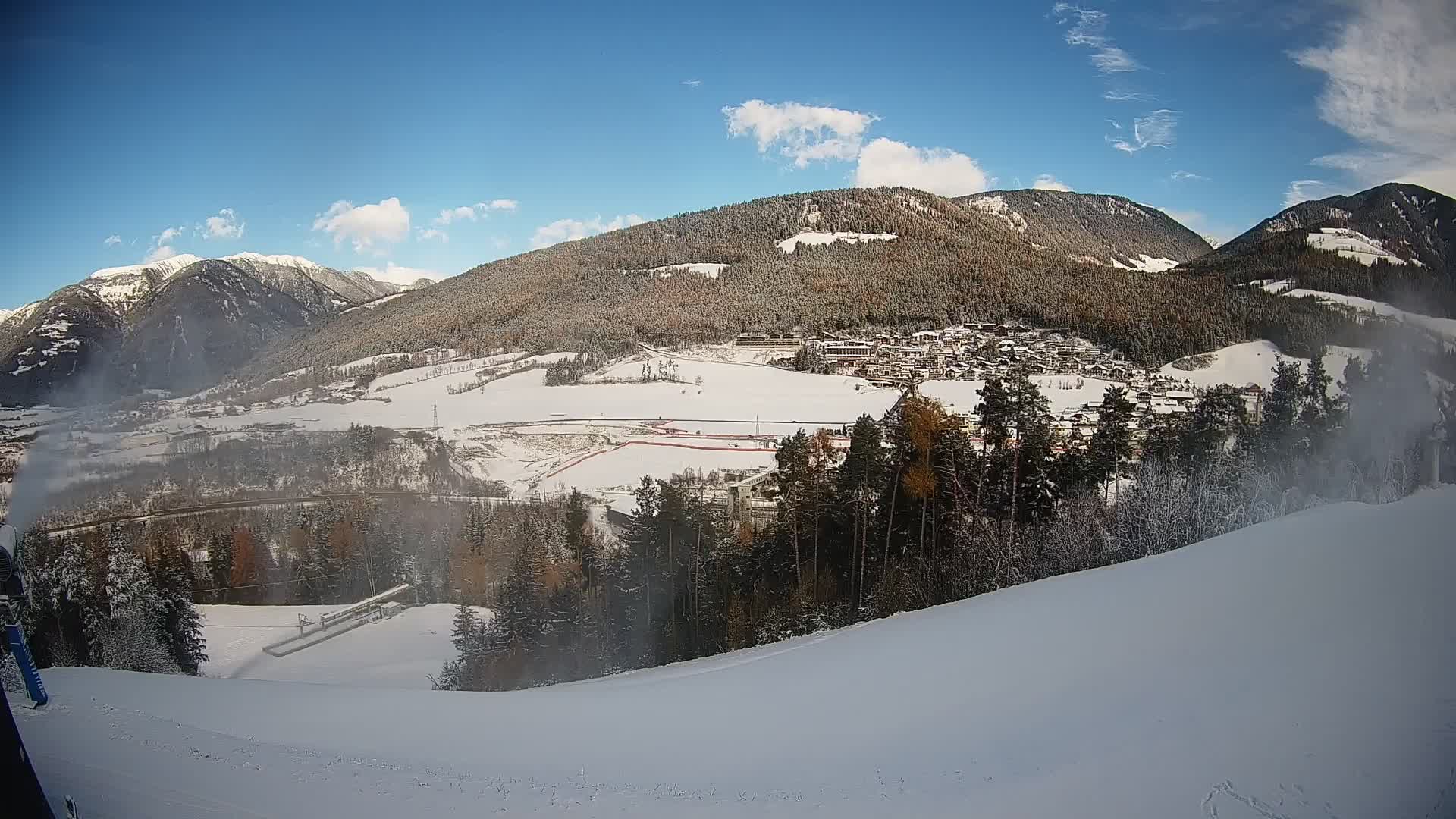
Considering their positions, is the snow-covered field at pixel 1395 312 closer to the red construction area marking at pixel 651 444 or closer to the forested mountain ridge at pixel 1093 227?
the red construction area marking at pixel 651 444

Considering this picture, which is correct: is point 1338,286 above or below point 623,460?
above

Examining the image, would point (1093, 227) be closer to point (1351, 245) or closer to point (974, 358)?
point (974, 358)

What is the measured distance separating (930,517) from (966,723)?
13.4 m

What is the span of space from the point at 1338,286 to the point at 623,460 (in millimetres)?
29257

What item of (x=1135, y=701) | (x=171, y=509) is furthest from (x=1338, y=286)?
(x=171, y=509)

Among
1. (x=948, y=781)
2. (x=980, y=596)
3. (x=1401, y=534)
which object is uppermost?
(x=1401, y=534)

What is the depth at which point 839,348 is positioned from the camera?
56.5 metres

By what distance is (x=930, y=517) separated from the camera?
1939 cm

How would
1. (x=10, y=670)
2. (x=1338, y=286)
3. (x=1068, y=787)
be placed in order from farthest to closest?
(x=1338, y=286) → (x=10, y=670) → (x=1068, y=787)

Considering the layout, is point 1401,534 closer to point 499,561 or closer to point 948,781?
point 948,781

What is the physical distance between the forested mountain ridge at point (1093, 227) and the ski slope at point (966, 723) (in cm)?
8292

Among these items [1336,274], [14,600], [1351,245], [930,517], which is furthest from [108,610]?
[1336,274]

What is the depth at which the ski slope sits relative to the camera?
438 cm

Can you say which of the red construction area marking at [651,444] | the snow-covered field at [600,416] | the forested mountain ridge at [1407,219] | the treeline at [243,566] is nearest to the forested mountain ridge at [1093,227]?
the snow-covered field at [600,416]
